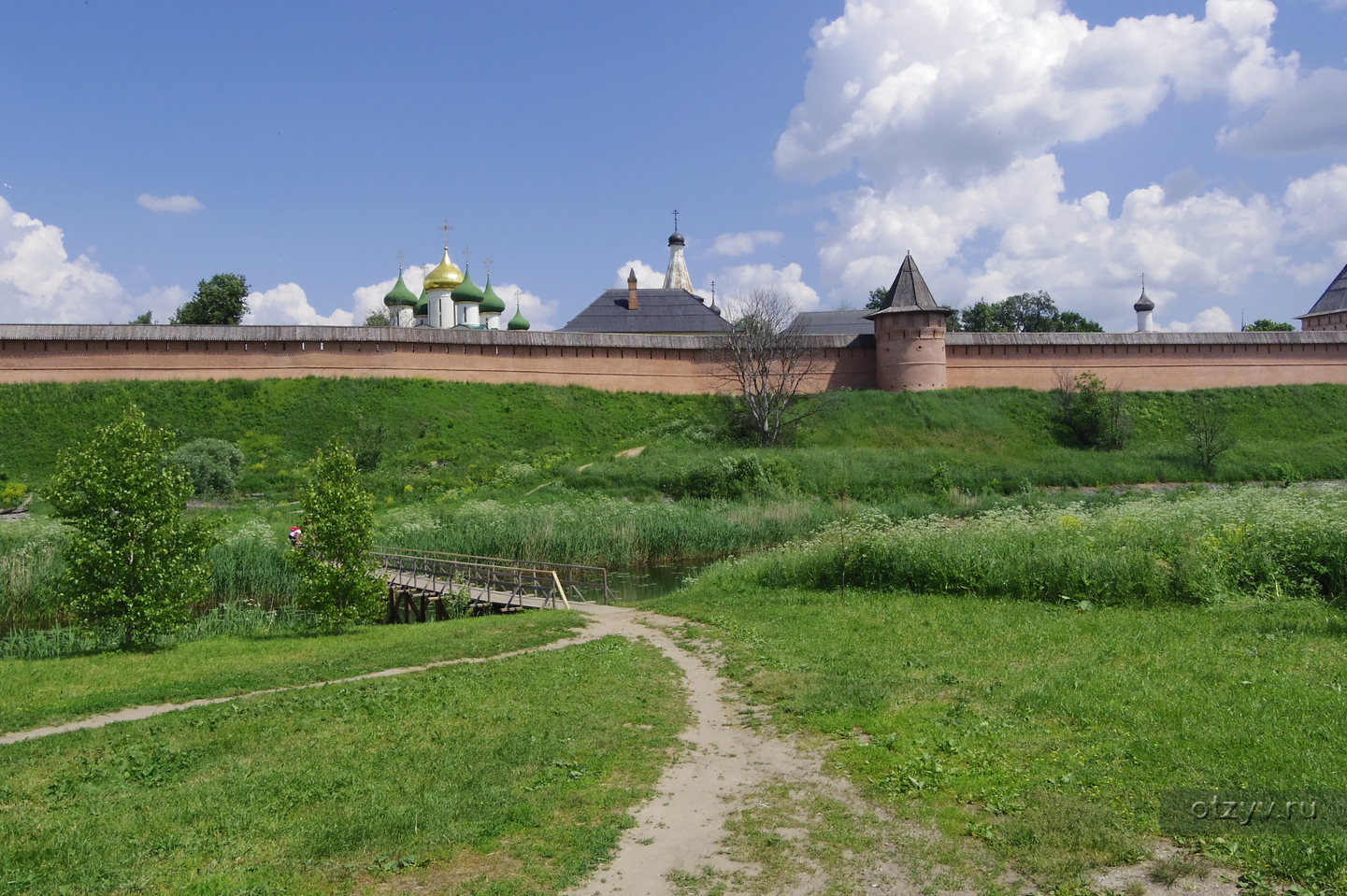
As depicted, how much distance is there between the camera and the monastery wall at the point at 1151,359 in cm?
3347

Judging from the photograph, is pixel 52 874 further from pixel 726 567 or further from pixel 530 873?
pixel 726 567

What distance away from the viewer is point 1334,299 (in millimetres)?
39750

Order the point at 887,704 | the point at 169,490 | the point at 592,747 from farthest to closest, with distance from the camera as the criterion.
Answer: the point at 169,490 < the point at 887,704 < the point at 592,747

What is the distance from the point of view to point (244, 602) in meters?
14.7

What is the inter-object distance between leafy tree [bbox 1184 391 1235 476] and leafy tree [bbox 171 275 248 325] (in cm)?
4229

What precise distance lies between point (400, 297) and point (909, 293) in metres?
30.4

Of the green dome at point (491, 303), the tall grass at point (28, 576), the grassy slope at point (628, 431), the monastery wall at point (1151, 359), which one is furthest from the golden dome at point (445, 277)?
the tall grass at point (28, 576)

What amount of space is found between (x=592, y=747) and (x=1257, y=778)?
12.2ft

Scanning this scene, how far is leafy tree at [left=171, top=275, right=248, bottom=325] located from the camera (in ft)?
153

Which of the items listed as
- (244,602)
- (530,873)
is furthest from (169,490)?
(530,873)

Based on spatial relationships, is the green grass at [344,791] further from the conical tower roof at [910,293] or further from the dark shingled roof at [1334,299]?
the dark shingled roof at [1334,299]

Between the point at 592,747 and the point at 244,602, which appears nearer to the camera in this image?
the point at 592,747

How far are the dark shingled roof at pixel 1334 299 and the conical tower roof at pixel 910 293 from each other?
20155 mm

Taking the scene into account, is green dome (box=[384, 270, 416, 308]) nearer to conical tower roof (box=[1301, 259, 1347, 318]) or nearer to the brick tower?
the brick tower
